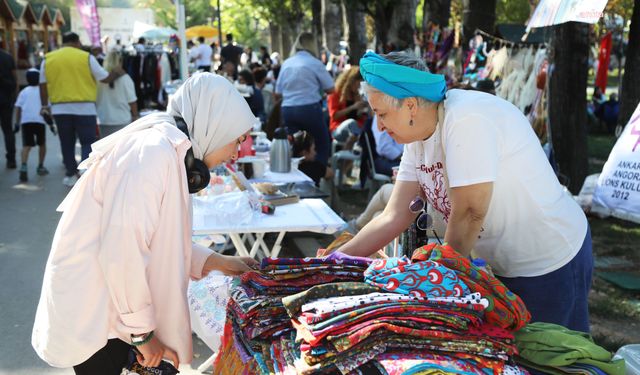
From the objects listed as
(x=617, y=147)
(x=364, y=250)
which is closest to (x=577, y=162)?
(x=617, y=147)

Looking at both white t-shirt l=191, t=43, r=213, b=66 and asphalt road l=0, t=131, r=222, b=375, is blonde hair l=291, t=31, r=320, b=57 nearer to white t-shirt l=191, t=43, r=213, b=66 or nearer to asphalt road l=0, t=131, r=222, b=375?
asphalt road l=0, t=131, r=222, b=375

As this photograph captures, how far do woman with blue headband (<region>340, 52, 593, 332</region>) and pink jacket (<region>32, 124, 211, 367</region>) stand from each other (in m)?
0.69

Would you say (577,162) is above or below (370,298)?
below

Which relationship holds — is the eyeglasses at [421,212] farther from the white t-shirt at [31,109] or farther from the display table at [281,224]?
the white t-shirt at [31,109]

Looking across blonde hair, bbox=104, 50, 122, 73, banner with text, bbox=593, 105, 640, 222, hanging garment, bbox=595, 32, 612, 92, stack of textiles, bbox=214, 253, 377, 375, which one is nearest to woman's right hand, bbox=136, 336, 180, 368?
stack of textiles, bbox=214, 253, 377, 375

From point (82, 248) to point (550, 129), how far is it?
656cm

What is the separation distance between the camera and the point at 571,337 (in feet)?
5.65

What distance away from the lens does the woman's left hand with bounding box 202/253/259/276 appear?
2.29 metres

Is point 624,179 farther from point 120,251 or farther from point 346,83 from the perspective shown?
point 346,83

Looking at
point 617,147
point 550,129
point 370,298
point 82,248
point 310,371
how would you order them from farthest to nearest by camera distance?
1. point 550,129
2. point 617,147
3. point 82,248
4. point 370,298
5. point 310,371

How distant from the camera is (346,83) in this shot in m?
8.45

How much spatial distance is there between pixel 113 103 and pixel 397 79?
329 inches

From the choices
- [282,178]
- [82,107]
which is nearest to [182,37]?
[82,107]

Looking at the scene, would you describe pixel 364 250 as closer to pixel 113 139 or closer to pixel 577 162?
pixel 113 139
